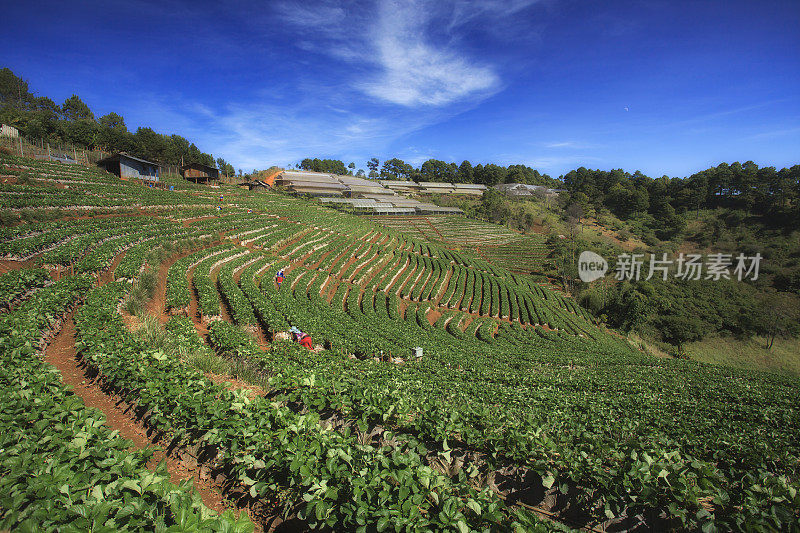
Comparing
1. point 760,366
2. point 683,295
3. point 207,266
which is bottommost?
point 760,366

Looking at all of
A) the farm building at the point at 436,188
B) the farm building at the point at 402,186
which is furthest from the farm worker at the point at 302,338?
the farm building at the point at 436,188

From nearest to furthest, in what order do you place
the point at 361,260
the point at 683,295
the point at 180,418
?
the point at 180,418, the point at 361,260, the point at 683,295

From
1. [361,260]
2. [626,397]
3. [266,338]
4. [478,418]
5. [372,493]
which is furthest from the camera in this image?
[361,260]

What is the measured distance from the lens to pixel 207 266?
22125 mm

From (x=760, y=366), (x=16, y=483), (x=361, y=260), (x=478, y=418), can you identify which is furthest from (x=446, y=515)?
(x=760, y=366)

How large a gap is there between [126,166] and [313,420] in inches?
2357

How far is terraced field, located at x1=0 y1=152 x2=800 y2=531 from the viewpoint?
3.53 metres

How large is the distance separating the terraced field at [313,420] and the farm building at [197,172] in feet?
165

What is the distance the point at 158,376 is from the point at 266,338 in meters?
8.99

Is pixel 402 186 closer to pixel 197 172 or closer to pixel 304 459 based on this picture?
pixel 197 172

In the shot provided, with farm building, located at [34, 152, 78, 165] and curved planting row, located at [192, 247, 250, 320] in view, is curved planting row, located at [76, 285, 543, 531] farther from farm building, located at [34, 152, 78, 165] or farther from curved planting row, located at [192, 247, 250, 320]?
Answer: farm building, located at [34, 152, 78, 165]

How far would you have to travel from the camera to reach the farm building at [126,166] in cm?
4556

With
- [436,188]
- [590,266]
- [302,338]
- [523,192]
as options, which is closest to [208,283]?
[302,338]

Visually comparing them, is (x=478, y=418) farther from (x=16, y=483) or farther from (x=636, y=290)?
(x=636, y=290)
